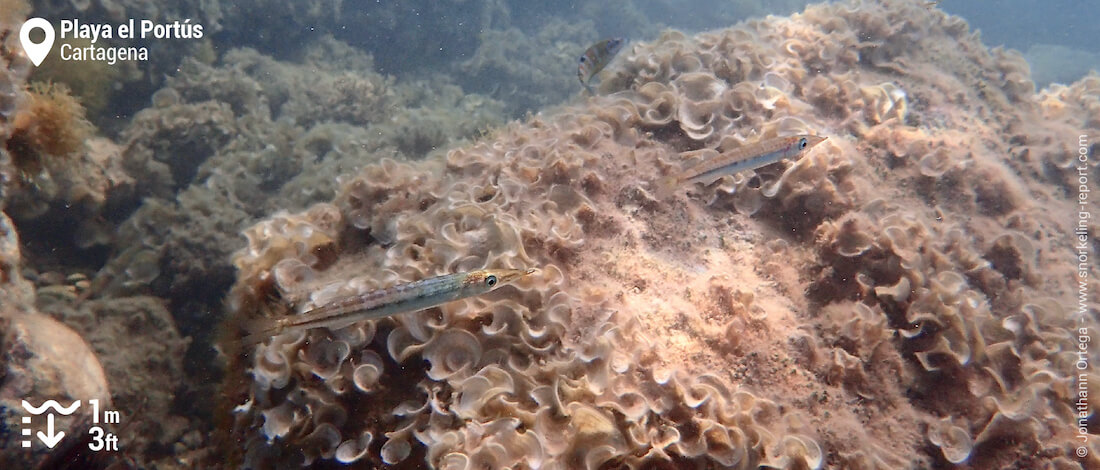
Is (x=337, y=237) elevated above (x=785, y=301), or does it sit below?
above

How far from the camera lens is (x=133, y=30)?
37.7 feet

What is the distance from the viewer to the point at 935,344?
3.23m

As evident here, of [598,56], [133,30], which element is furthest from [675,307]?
[133,30]

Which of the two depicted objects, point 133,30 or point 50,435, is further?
point 133,30

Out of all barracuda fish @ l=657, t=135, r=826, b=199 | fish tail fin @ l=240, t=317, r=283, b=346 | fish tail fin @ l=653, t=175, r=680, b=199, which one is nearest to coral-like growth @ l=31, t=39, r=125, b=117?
fish tail fin @ l=240, t=317, r=283, b=346

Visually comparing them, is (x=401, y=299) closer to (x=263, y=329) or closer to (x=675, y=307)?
(x=263, y=329)

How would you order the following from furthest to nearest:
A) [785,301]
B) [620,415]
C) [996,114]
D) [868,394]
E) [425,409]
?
[996,114]
[785,301]
[868,394]
[425,409]
[620,415]

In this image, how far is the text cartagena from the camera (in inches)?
390

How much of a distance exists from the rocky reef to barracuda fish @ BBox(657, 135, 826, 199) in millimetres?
464

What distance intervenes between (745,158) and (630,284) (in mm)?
1202

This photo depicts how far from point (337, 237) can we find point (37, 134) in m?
3.04

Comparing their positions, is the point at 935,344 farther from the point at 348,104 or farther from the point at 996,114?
the point at 348,104

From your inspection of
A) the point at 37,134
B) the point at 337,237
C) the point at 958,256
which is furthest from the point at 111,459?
the point at 958,256

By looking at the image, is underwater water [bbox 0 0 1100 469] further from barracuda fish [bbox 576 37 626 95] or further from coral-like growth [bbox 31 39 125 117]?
coral-like growth [bbox 31 39 125 117]
